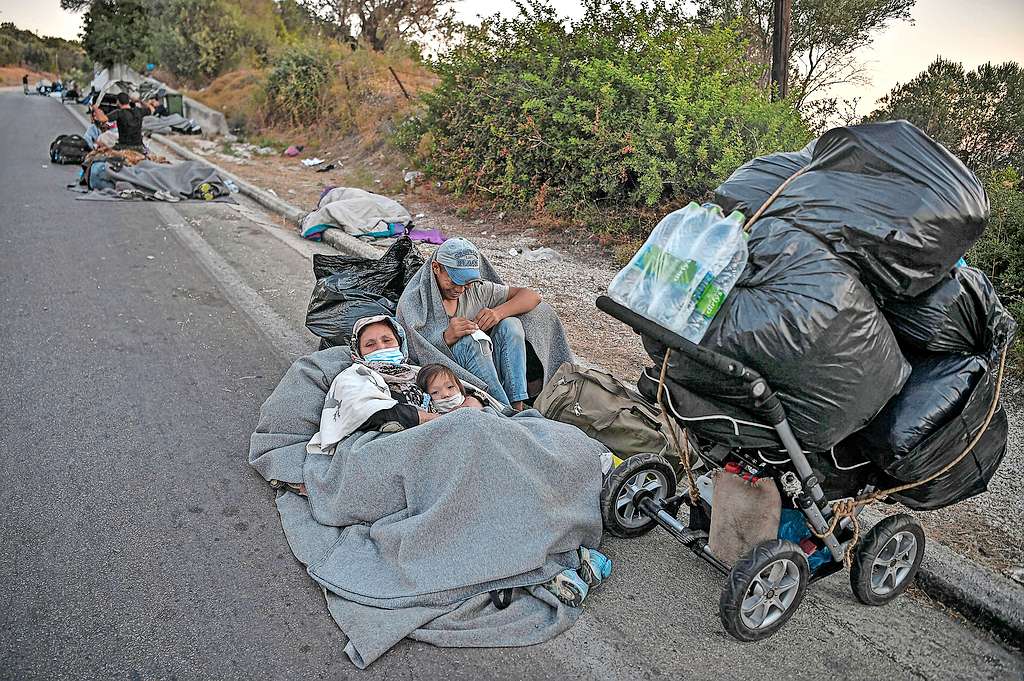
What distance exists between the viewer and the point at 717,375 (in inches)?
105

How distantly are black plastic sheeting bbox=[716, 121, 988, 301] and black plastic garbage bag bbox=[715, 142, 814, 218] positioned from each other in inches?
6.4

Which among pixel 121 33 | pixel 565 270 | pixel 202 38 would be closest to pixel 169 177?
pixel 565 270

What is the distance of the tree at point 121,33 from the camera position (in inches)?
1607

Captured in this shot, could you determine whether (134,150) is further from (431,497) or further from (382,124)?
(431,497)

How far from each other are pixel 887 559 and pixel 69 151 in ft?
53.8

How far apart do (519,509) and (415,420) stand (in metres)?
Answer: 0.77

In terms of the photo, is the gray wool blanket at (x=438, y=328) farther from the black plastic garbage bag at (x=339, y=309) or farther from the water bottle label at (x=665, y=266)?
the water bottle label at (x=665, y=266)

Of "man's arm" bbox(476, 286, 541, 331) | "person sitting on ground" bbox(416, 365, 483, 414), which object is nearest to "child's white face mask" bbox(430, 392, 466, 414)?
"person sitting on ground" bbox(416, 365, 483, 414)

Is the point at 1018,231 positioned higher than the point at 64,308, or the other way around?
the point at 1018,231

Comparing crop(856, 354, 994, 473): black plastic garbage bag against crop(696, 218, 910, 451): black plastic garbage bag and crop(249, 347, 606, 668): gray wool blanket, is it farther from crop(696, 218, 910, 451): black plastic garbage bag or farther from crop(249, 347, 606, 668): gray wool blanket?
crop(249, 347, 606, 668): gray wool blanket

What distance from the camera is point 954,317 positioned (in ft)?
9.12

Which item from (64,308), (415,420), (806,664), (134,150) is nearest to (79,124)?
(134,150)

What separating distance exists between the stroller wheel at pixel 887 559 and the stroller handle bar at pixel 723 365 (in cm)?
83

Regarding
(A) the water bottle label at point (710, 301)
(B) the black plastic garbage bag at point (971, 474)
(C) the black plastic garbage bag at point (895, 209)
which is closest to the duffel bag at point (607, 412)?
(B) the black plastic garbage bag at point (971, 474)
